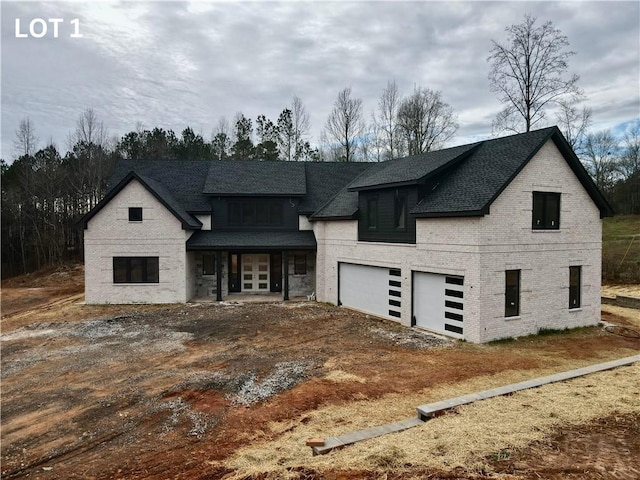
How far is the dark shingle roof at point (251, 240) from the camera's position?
20234 mm

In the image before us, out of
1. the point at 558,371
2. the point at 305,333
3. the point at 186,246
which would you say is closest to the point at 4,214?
the point at 186,246

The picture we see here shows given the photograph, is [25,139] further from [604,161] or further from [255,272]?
[604,161]

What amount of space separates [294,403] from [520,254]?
944 cm

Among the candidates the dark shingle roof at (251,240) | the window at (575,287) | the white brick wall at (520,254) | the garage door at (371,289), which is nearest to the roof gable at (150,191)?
the dark shingle roof at (251,240)

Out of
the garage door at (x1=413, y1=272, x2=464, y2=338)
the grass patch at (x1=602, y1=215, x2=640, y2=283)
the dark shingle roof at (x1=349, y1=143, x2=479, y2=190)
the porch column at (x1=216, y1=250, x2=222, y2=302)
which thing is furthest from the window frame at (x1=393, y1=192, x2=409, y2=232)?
the grass patch at (x1=602, y1=215, x2=640, y2=283)

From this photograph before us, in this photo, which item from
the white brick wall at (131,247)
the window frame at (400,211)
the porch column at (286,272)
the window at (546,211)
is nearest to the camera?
the window at (546,211)

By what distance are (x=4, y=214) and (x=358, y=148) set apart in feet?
120

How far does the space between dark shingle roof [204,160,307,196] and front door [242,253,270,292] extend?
3.63m

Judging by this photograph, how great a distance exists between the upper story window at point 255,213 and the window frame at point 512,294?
1293 cm

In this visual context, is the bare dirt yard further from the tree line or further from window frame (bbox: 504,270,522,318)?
the tree line

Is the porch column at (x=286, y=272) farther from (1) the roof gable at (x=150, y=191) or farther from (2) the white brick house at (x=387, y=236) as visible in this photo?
(1) the roof gable at (x=150, y=191)

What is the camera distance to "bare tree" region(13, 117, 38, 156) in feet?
133

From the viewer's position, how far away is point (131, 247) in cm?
1967

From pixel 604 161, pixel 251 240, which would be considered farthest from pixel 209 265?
pixel 604 161
